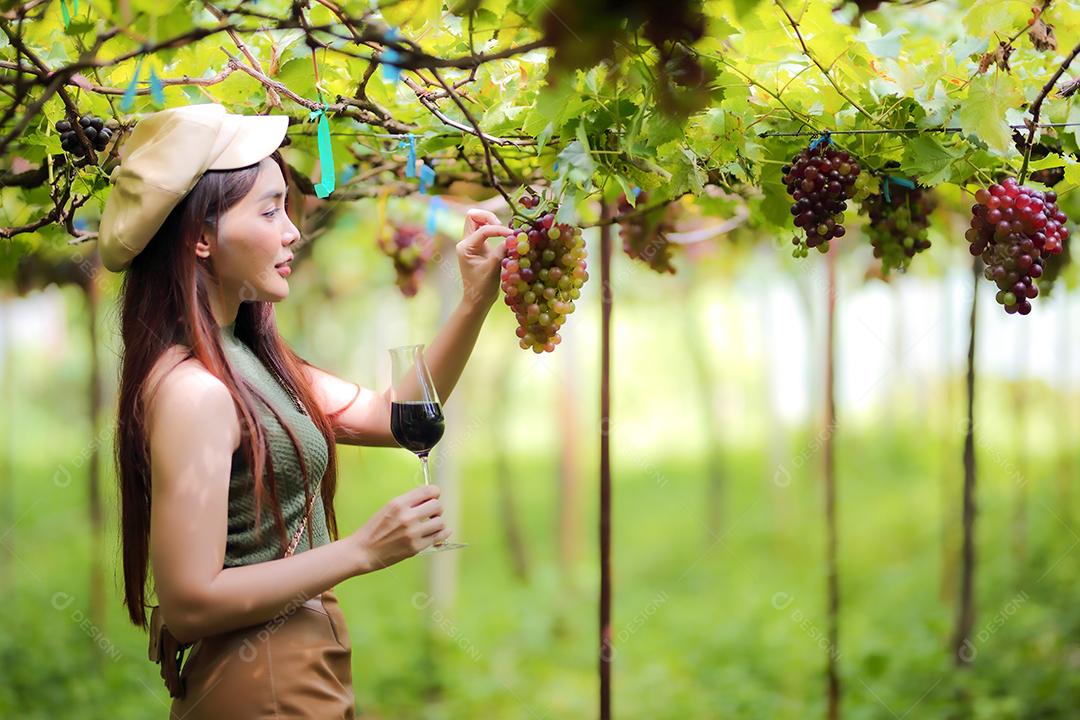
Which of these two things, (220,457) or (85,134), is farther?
(85,134)

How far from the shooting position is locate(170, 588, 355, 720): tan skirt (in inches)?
66.7

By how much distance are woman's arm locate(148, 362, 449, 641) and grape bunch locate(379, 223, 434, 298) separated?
5.24ft

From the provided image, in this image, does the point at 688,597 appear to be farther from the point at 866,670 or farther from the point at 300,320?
the point at 300,320

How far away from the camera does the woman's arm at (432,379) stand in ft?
6.70

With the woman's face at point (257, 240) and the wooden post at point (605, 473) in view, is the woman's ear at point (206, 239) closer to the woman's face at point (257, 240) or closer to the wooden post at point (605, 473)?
the woman's face at point (257, 240)

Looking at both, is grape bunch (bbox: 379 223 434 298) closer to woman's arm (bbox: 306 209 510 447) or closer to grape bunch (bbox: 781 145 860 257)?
woman's arm (bbox: 306 209 510 447)

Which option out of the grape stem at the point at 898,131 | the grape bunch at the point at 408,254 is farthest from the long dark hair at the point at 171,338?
the grape bunch at the point at 408,254

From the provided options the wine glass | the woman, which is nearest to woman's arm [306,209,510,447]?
the wine glass

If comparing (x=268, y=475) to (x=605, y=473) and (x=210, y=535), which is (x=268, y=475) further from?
(x=605, y=473)

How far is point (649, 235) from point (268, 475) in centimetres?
133

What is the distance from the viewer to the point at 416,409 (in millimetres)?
1841

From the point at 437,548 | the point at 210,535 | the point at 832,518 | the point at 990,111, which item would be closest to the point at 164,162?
the point at 210,535

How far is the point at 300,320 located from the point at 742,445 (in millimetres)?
7908

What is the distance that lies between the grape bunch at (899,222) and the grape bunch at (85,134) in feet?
5.09
